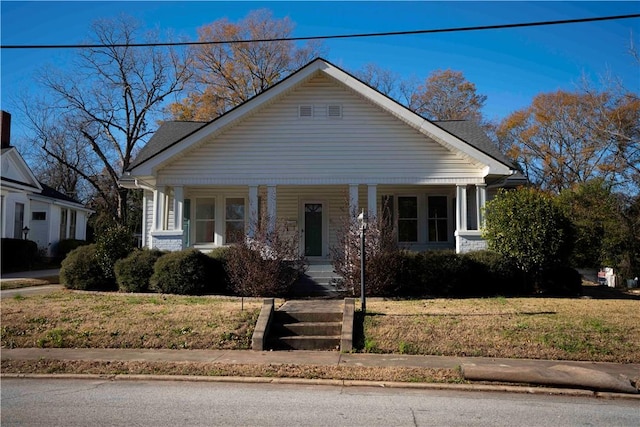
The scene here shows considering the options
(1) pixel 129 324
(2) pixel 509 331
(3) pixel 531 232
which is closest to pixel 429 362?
(2) pixel 509 331

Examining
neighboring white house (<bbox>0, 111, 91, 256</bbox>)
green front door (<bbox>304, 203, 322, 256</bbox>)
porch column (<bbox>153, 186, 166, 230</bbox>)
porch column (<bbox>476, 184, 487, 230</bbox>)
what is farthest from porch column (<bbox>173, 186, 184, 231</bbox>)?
neighboring white house (<bbox>0, 111, 91, 256</bbox>)

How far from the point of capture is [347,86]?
694 inches

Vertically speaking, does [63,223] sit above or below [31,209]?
below

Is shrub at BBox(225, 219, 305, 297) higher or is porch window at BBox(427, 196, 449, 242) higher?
porch window at BBox(427, 196, 449, 242)

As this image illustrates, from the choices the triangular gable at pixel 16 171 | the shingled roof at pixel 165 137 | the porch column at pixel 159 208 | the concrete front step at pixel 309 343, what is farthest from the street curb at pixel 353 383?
the triangular gable at pixel 16 171

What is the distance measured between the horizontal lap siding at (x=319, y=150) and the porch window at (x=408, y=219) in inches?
130

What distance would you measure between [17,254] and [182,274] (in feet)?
48.0

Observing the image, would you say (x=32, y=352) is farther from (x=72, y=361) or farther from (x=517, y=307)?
(x=517, y=307)

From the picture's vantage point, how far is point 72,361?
923 cm

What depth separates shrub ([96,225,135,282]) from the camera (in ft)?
51.4

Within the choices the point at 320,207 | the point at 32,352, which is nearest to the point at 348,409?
the point at 32,352

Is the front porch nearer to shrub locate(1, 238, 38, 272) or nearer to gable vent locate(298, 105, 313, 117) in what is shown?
gable vent locate(298, 105, 313, 117)

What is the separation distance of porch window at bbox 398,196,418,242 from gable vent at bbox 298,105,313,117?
17.4ft

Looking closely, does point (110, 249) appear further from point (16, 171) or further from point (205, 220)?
point (16, 171)
